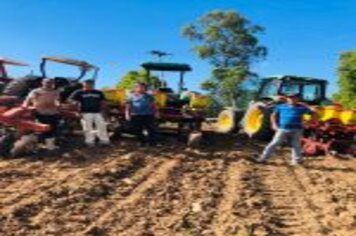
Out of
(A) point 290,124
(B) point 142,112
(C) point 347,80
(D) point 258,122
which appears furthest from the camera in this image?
(C) point 347,80

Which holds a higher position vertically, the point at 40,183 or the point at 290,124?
the point at 290,124

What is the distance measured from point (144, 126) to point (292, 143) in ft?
10.3

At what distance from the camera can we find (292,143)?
1352 centimetres

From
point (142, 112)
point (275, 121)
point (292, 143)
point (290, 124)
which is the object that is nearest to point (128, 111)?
point (142, 112)

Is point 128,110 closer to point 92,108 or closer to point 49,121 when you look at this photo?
point 92,108

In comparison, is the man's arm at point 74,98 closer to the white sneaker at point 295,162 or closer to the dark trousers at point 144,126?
the dark trousers at point 144,126

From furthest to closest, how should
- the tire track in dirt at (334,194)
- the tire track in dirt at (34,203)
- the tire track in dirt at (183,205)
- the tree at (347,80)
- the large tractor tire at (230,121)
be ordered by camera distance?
the tree at (347,80)
the large tractor tire at (230,121)
the tire track in dirt at (334,194)
the tire track in dirt at (34,203)
the tire track in dirt at (183,205)

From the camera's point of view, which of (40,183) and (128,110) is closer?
(40,183)

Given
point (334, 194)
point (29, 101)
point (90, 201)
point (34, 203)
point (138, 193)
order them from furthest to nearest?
1. point (29, 101)
2. point (334, 194)
3. point (138, 193)
4. point (90, 201)
5. point (34, 203)

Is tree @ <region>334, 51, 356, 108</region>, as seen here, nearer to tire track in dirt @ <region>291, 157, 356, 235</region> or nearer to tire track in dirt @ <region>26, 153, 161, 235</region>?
tire track in dirt @ <region>291, 157, 356, 235</region>

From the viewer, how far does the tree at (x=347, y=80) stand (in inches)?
1606

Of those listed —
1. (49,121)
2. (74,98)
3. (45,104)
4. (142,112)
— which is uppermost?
(74,98)

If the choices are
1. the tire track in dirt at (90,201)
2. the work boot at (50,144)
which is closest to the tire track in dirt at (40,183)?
the tire track in dirt at (90,201)

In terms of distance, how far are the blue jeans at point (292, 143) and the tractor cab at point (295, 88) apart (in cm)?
416
